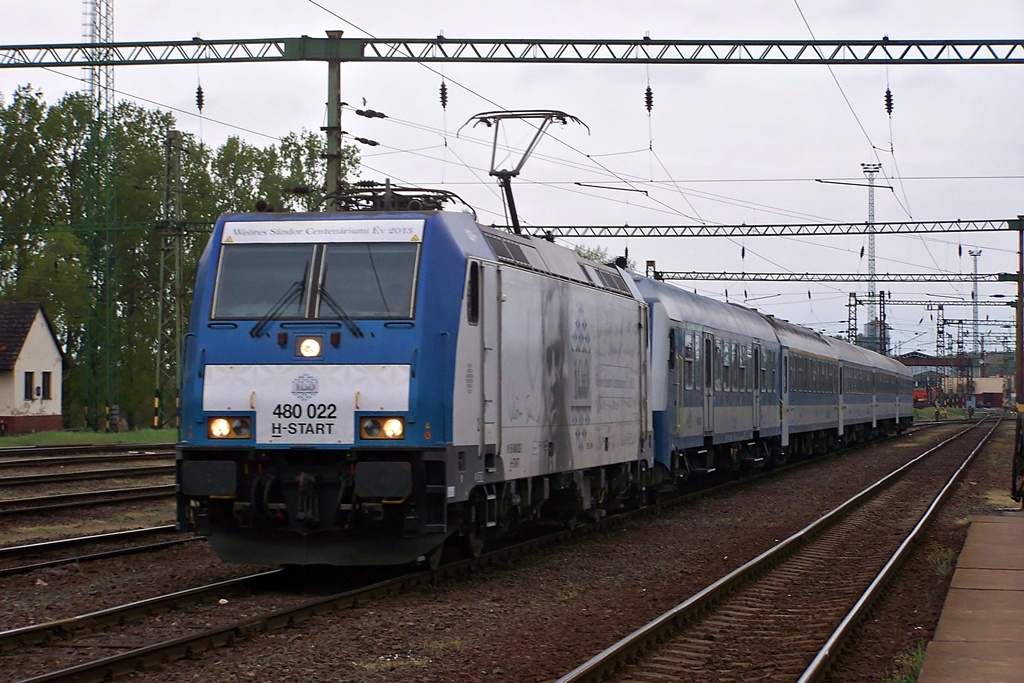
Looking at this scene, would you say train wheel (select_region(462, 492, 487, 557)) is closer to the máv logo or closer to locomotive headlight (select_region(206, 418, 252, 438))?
the máv logo

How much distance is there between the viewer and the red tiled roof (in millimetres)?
51594

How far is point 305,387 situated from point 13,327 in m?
45.5

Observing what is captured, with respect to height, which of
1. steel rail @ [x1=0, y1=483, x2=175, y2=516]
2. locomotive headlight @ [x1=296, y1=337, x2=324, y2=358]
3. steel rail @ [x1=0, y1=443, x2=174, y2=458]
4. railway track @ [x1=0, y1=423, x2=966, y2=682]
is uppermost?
locomotive headlight @ [x1=296, y1=337, x2=324, y2=358]

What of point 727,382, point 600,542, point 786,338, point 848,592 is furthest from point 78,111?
point 848,592

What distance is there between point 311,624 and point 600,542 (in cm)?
651

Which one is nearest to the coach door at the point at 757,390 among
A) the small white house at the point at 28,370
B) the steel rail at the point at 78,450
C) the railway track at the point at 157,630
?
the steel rail at the point at 78,450

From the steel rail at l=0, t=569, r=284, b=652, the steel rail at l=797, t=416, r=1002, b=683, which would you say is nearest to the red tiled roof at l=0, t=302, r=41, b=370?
the steel rail at l=797, t=416, r=1002, b=683

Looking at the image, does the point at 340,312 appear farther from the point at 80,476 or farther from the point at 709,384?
the point at 709,384

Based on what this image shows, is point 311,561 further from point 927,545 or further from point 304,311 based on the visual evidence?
point 927,545

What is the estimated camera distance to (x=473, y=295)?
1171 centimetres

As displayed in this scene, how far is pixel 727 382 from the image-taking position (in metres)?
25.4

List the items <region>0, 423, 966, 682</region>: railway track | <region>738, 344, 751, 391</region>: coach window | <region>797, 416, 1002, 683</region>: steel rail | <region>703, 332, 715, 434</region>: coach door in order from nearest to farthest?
<region>0, 423, 966, 682</region>: railway track, <region>797, 416, 1002, 683</region>: steel rail, <region>703, 332, 715, 434</region>: coach door, <region>738, 344, 751, 391</region>: coach window

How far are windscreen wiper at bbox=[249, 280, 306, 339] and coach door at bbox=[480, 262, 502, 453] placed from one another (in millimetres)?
1650


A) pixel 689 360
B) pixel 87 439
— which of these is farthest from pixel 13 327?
pixel 689 360
